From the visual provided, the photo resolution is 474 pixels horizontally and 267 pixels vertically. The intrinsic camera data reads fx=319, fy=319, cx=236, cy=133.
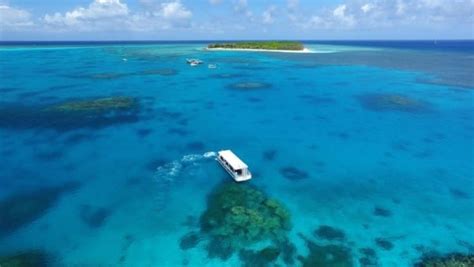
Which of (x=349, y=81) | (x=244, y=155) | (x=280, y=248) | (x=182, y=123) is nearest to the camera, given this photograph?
(x=280, y=248)

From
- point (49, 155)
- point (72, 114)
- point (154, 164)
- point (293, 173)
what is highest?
point (72, 114)

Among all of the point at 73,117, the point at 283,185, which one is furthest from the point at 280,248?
the point at 73,117

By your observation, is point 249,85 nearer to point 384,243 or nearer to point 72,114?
point 72,114

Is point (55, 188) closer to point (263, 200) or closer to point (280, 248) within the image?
point (263, 200)

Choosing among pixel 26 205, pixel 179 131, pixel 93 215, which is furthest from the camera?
pixel 179 131

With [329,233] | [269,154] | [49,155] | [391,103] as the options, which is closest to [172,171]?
[269,154]
